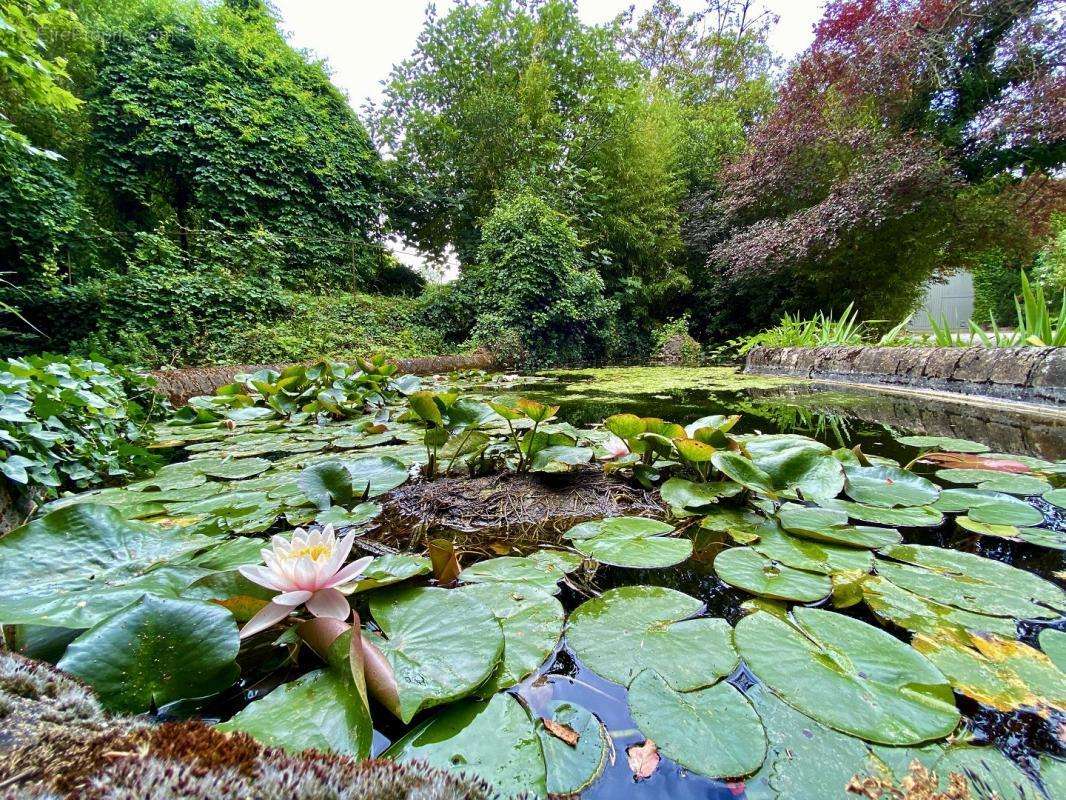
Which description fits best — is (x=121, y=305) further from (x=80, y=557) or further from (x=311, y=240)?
(x=80, y=557)

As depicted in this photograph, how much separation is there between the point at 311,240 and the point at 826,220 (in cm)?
764

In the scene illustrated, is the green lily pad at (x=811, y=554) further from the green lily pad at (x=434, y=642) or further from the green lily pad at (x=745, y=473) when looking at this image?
the green lily pad at (x=434, y=642)

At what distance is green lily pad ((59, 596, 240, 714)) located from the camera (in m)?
0.42

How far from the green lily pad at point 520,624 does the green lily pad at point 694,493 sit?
0.46 m

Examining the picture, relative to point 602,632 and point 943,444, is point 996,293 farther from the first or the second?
point 602,632

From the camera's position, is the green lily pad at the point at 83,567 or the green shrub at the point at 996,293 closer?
the green lily pad at the point at 83,567

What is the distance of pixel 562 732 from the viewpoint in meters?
0.46

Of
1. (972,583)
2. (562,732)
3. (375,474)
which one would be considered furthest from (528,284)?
(562,732)

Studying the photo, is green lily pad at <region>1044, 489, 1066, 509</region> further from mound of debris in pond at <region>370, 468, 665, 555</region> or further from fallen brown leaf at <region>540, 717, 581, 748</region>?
fallen brown leaf at <region>540, 717, 581, 748</region>

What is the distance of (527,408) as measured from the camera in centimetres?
117

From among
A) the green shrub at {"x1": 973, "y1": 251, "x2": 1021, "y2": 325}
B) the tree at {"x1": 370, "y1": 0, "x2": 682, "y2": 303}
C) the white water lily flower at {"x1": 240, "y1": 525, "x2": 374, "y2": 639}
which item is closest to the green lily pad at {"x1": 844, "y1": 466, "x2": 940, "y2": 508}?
the white water lily flower at {"x1": 240, "y1": 525, "x2": 374, "y2": 639}

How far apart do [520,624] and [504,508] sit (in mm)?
502

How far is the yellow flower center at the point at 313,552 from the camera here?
58 centimetres

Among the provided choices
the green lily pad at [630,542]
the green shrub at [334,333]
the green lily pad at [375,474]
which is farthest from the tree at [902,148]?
the green lily pad at [375,474]
